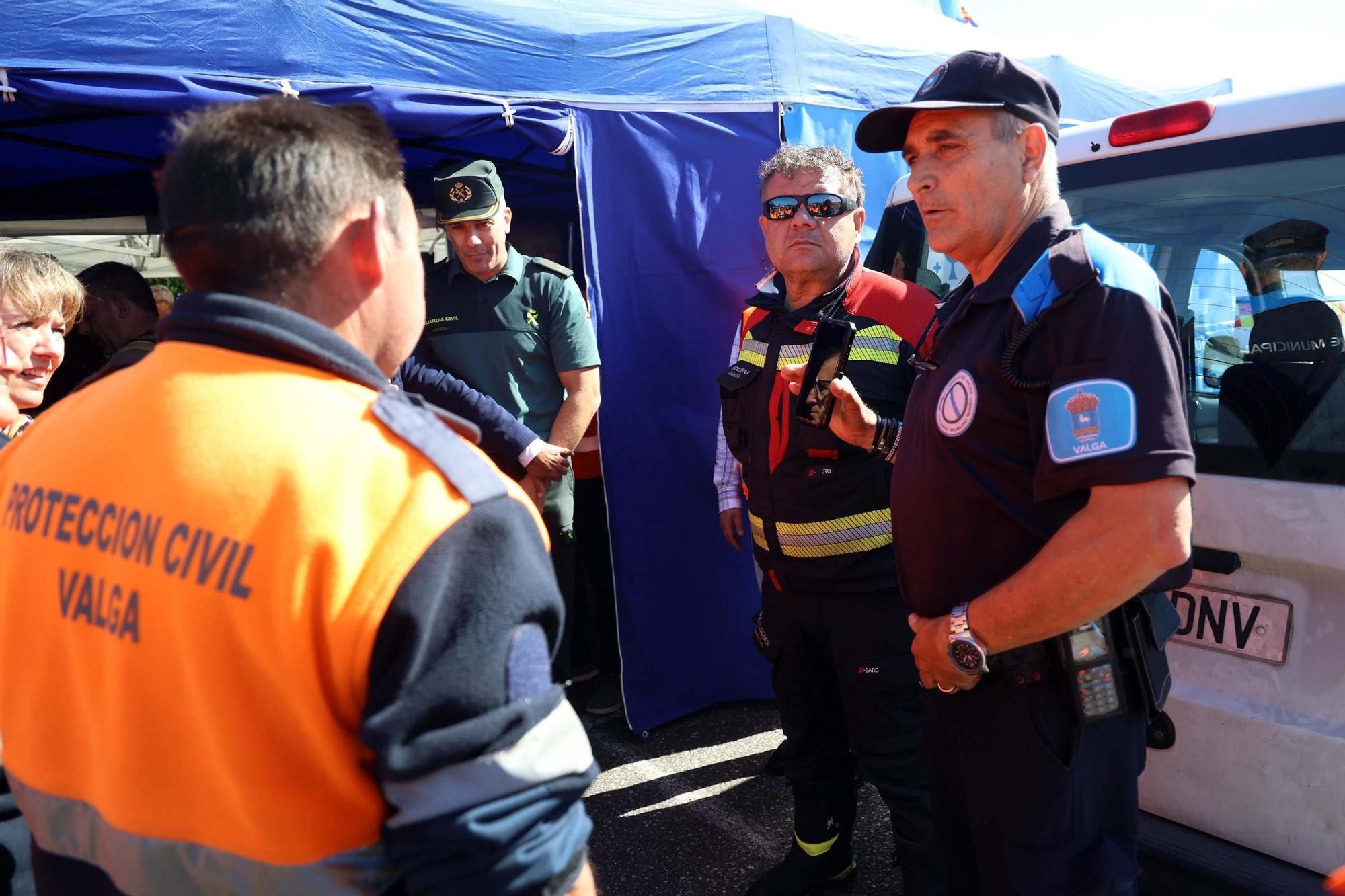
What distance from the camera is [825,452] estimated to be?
8.75 feet

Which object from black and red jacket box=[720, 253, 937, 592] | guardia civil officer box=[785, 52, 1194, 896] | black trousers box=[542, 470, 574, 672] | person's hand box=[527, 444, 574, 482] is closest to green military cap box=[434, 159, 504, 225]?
person's hand box=[527, 444, 574, 482]

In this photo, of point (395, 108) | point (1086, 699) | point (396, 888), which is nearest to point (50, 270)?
point (395, 108)

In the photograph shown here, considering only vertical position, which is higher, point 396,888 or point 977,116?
point 977,116

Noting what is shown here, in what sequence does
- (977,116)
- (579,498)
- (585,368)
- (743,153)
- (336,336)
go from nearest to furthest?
1. (336,336)
2. (977,116)
3. (585,368)
4. (743,153)
5. (579,498)

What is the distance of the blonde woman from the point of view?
7.33 ft

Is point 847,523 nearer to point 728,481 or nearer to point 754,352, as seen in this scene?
point 754,352

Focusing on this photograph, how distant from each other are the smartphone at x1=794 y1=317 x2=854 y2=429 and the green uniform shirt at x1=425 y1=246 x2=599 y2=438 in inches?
52.7

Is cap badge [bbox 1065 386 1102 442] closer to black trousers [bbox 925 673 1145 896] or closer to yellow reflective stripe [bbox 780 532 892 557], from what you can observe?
black trousers [bbox 925 673 1145 896]

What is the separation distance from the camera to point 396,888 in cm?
95

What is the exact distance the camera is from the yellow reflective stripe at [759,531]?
2.84 m

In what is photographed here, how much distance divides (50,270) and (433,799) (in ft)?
6.98

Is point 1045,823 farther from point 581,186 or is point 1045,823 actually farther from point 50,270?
point 581,186

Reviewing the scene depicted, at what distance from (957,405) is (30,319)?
2.08 m

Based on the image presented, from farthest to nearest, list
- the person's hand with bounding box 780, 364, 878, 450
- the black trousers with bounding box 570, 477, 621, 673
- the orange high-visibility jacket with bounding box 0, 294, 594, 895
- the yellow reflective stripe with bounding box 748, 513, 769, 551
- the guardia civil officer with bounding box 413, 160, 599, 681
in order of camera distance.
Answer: the black trousers with bounding box 570, 477, 621, 673, the guardia civil officer with bounding box 413, 160, 599, 681, the yellow reflective stripe with bounding box 748, 513, 769, 551, the person's hand with bounding box 780, 364, 878, 450, the orange high-visibility jacket with bounding box 0, 294, 594, 895
